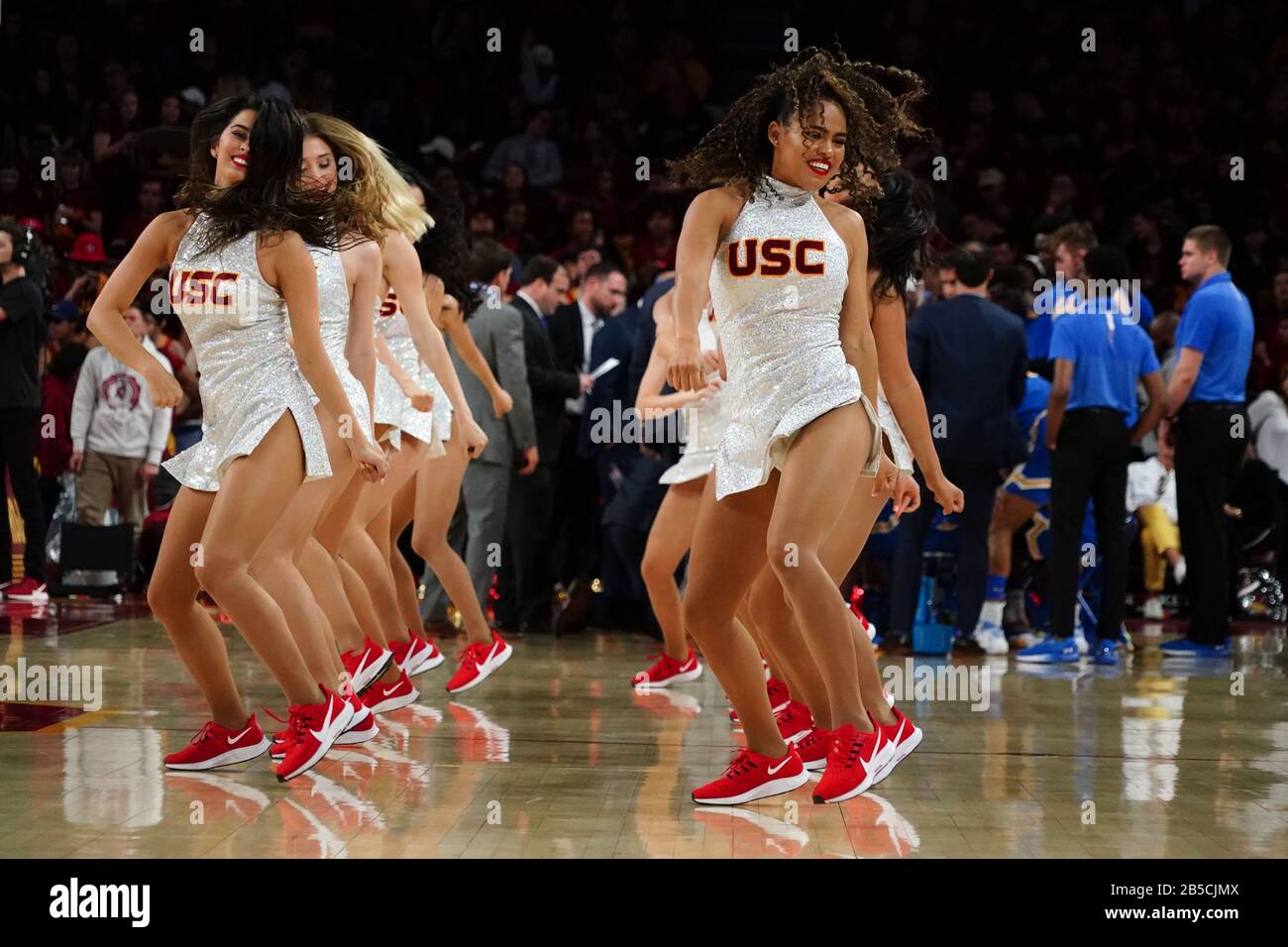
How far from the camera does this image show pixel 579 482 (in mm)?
8766

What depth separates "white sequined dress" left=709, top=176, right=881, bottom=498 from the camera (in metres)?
3.91

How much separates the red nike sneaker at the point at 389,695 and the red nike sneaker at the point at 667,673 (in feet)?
3.17

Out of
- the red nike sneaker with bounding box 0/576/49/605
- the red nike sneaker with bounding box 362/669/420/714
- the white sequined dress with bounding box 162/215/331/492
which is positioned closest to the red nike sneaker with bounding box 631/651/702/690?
the red nike sneaker with bounding box 362/669/420/714

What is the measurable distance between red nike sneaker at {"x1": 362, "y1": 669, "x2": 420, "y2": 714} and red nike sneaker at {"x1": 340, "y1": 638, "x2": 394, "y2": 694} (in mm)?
54

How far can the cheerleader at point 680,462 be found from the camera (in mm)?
5820

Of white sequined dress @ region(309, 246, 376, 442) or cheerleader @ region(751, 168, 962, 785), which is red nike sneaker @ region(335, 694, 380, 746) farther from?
cheerleader @ region(751, 168, 962, 785)

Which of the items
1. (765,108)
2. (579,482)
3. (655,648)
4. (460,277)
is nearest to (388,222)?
(460,277)

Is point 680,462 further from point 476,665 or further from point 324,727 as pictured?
point 324,727

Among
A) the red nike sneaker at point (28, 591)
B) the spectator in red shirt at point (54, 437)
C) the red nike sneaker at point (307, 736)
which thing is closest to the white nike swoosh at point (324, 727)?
the red nike sneaker at point (307, 736)

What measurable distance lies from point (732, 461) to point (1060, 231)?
4329 mm

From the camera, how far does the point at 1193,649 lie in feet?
24.9

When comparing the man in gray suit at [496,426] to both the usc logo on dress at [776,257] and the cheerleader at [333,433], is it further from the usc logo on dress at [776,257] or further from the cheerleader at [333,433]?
the usc logo on dress at [776,257]

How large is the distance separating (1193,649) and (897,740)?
388cm
